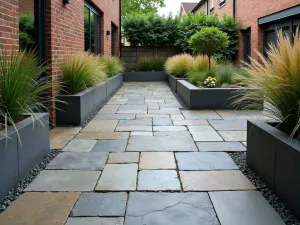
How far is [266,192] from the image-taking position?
10.1 feet

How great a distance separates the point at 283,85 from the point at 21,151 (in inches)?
88.7

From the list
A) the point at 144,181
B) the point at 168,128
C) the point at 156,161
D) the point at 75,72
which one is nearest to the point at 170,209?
the point at 144,181

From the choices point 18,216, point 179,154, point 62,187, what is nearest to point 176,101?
point 179,154

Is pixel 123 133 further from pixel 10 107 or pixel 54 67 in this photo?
pixel 10 107

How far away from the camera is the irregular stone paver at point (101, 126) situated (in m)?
5.65

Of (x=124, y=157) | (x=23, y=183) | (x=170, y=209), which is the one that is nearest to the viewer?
(x=170, y=209)

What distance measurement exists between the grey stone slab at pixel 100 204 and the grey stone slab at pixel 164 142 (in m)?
1.48

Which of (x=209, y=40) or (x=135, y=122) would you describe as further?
(x=209, y=40)

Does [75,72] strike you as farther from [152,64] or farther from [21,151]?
[152,64]

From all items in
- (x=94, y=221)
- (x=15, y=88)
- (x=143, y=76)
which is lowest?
(x=94, y=221)

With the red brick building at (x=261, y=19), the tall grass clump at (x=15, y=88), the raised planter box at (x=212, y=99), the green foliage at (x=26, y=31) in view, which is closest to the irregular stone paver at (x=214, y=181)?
the tall grass clump at (x=15, y=88)

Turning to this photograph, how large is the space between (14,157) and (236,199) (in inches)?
70.4

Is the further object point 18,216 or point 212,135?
point 212,135

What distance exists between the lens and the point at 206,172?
363 centimetres
